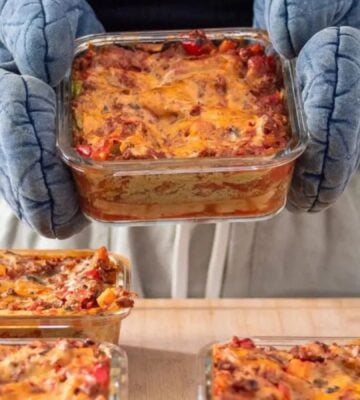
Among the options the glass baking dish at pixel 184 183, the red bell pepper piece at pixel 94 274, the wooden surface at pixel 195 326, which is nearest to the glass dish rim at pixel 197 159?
the glass baking dish at pixel 184 183

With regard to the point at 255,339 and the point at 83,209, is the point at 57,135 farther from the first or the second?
the point at 255,339

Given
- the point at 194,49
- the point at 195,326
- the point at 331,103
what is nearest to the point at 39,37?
the point at 194,49

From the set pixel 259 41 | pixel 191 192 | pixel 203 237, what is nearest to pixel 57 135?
pixel 191 192

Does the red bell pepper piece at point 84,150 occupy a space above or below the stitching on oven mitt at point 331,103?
below

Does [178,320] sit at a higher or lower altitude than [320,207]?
lower

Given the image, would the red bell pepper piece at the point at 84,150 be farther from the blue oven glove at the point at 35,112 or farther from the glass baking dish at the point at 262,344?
the glass baking dish at the point at 262,344

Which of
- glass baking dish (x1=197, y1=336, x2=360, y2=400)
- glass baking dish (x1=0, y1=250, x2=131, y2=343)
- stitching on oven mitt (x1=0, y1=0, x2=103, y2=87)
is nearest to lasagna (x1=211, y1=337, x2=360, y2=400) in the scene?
glass baking dish (x1=197, y1=336, x2=360, y2=400)
